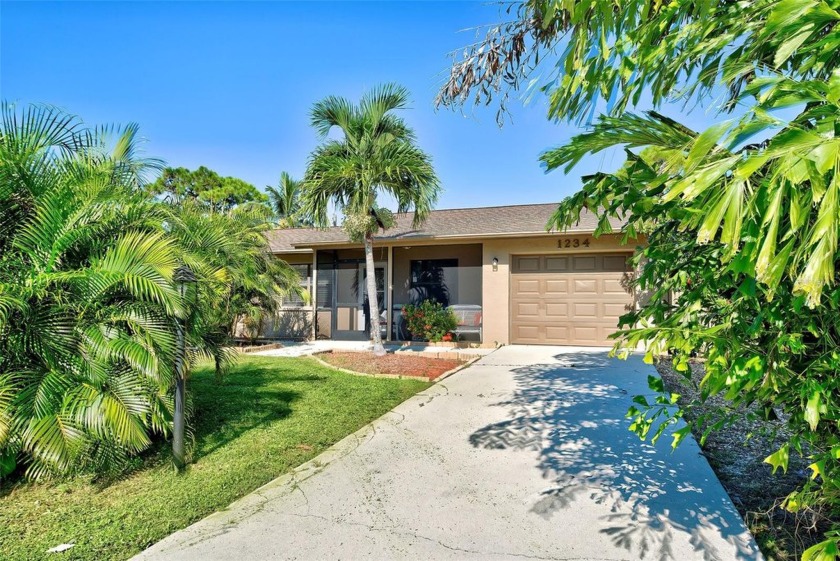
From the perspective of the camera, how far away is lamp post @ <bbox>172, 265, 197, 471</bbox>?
4.20 meters

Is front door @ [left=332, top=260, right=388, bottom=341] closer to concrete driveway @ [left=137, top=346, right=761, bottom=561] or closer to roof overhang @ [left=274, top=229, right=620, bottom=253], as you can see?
roof overhang @ [left=274, top=229, right=620, bottom=253]

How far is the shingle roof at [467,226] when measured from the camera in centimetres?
1266

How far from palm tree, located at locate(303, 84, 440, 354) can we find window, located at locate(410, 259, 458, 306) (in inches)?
146

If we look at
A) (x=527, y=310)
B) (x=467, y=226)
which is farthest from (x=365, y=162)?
(x=527, y=310)

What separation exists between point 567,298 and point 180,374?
1068 centimetres

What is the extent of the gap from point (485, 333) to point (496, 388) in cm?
582

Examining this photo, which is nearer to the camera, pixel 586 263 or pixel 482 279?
pixel 586 263

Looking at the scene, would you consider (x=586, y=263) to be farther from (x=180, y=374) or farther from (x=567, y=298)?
(x=180, y=374)

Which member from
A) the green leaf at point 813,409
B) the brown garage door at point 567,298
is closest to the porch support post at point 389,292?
the brown garage door at point 567,298

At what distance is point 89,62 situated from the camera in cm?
912

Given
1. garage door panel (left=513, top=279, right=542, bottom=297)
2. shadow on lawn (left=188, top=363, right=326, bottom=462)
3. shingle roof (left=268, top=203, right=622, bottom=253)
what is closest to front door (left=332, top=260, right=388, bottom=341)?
shingle roof (left=268, top=203, right=622, bottom=253)

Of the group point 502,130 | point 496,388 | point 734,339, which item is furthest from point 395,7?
point 734,339

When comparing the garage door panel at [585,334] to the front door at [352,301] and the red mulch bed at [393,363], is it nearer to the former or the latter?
the red mulch bed at [393,363]

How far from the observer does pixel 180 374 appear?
422 cm
